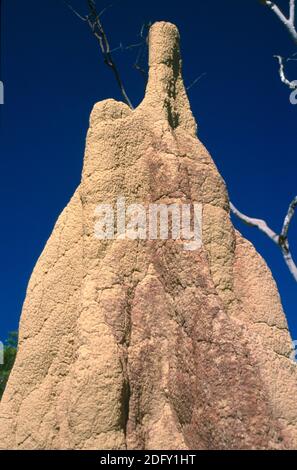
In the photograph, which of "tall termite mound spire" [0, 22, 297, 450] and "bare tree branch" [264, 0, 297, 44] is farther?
"bare tree branch" [264, 0, 297, 44]

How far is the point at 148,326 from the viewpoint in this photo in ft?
15.7

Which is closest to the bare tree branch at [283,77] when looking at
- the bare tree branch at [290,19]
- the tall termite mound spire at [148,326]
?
Result: the bare tree branch at [290,19]

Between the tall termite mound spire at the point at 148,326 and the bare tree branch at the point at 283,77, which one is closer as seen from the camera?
the tall termite mound spire at the point at 148,326

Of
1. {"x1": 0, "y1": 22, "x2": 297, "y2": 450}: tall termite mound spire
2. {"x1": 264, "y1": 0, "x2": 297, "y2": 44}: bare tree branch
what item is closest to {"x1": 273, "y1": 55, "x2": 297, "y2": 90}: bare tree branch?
{"x1": 264, "y1": 0, "x2": 297, "y2": 44}: bare tree branch

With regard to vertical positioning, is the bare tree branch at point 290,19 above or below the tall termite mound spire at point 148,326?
above

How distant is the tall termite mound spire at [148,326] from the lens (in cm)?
439

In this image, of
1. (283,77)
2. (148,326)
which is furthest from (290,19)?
(148,326)

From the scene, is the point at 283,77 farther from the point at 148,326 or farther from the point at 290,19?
the point at 148,326

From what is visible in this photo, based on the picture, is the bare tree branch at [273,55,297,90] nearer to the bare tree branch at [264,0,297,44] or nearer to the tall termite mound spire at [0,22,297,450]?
the bare tree branch at [264,0,297,44]

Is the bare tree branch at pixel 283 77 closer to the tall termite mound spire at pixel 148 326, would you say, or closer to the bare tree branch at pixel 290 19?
the bare tree branch at pixel 290 19

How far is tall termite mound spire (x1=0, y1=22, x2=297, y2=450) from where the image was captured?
173 inches

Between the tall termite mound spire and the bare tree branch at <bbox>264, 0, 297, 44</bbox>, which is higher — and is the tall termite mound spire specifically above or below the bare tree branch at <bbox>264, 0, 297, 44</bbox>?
below

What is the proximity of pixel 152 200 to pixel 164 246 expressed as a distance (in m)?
0.50

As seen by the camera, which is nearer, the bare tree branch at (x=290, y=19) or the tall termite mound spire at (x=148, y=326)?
the tall termite mound spire at (x=148, y=326)
